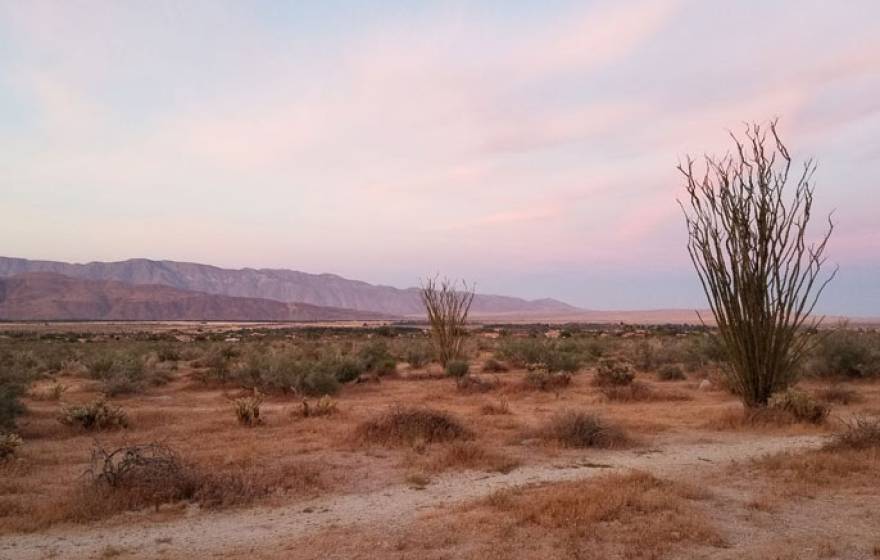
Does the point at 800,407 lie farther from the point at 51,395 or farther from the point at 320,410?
the point at 51,395

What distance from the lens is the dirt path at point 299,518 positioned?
229 inches

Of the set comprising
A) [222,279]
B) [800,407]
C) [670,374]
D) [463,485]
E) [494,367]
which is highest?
[222,279]

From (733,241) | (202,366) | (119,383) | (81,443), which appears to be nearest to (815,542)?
(733,241)

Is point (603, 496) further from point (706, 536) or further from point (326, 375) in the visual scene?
point (326, 375)

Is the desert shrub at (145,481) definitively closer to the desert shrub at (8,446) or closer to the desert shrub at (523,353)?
the desert shrub at (8,446)

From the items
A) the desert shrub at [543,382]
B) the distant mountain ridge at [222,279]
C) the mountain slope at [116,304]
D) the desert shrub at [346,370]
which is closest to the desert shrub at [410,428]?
the desert shrub at [543,382]

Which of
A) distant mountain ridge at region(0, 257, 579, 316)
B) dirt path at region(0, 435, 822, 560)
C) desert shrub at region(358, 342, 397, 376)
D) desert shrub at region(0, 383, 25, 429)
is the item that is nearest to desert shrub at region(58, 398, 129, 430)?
desert shrub at region(0, 383, 25, 429)

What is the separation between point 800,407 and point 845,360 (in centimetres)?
906

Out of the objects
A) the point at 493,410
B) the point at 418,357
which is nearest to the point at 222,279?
the point at 418,357

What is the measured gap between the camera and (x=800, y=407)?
11.4m

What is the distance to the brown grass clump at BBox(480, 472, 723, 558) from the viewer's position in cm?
561

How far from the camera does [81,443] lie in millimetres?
10820

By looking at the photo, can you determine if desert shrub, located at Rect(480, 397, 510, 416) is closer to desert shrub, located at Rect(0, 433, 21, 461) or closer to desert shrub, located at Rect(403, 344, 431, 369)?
desert shrub, located at Rect(0, 433, 21, 461)

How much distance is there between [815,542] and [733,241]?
736 cm
